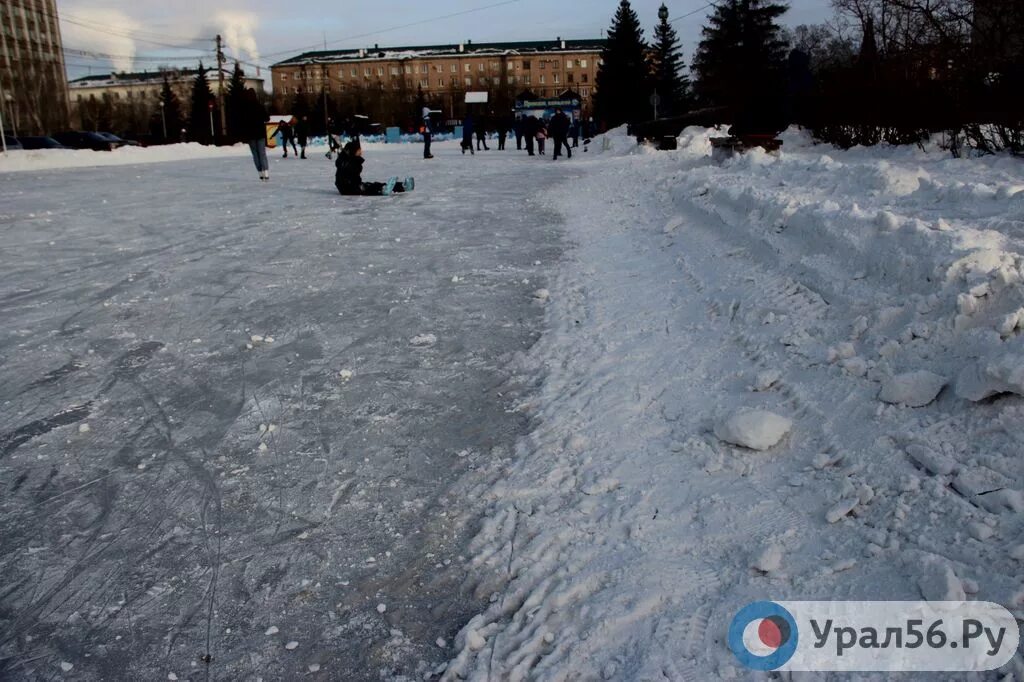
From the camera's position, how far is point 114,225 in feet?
36.5

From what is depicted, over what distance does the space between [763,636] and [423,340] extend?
147 inches

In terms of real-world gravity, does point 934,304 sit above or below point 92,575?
above

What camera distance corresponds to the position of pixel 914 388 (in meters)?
3.40

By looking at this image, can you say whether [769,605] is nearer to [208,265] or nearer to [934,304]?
[934,304]

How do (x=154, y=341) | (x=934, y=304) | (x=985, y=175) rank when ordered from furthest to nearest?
1. (x=985, y=175)
2. (x=154, y=341)
3. (x=934, y=304)

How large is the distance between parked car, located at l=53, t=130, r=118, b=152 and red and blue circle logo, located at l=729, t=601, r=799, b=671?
147 ft

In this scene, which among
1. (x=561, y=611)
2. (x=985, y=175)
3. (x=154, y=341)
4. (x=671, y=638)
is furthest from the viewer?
(x=985, y=175)

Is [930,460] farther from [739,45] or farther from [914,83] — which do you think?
[739,45]

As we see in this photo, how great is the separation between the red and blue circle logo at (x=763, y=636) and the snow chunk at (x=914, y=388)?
1.43 metres

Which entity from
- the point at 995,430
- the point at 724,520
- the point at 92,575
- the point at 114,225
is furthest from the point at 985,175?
the point at 114,225

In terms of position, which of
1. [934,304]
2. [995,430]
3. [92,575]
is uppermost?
[934,304]

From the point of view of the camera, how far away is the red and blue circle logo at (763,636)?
2.33 metres

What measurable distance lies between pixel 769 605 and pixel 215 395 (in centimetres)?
353

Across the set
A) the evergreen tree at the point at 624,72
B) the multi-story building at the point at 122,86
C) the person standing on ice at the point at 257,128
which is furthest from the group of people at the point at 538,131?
the multi-story building at the point at 122,86
